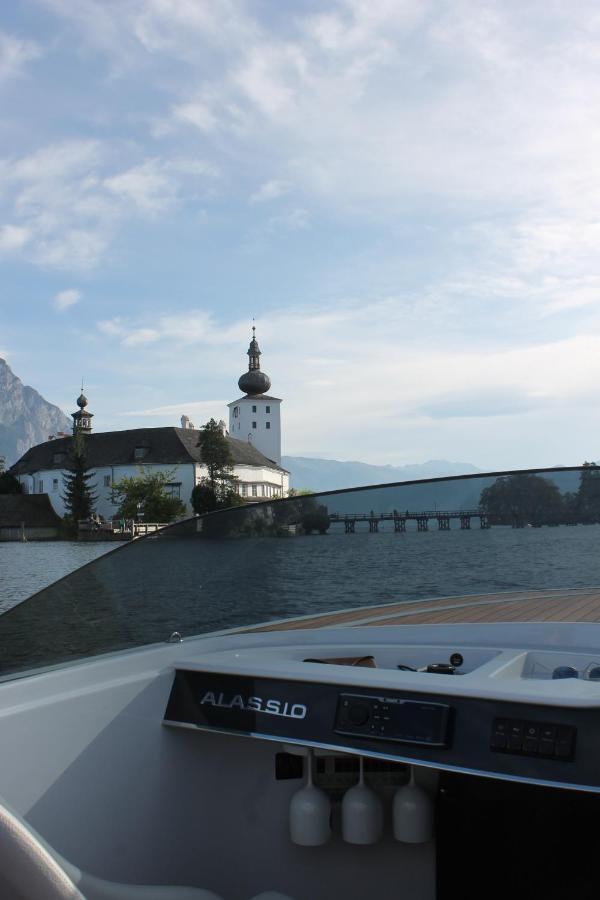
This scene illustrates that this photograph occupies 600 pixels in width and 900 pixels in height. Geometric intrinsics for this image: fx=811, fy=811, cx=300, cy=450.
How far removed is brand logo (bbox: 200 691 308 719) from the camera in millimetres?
1617

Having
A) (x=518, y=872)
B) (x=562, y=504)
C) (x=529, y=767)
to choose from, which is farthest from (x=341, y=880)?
(x=562, y=504)

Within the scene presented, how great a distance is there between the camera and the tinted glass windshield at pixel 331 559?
1926 millimetres

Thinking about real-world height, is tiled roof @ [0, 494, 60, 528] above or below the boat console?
above

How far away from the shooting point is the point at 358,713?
1541 mm

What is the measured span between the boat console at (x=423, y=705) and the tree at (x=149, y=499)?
61.5 metres

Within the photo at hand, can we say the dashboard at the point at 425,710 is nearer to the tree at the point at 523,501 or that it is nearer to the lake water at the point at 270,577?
the lake water at the point at 270,577

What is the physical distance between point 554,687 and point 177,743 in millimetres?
848

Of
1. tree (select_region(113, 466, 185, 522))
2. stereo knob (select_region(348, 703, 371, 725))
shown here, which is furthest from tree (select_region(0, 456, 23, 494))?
stereo knob (select_region(348, 703, 371, 725))

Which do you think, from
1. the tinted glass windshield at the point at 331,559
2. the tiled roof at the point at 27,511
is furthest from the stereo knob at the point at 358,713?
the tiled roof at the point at 27,511

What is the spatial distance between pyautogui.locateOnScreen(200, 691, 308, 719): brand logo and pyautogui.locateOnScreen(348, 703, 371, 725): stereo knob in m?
0.10

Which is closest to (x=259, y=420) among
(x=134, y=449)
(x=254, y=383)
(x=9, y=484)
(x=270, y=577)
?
(x=254, y=383)

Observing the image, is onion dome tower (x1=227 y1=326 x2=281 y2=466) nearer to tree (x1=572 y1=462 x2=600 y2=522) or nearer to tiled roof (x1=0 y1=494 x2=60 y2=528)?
tiled roof (x1=0 y1=494 x2=60 y2=528)

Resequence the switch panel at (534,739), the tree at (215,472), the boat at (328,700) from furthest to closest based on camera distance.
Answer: the tree at (215,472)
the boat at (328,700)
the switch panel at (534,739)

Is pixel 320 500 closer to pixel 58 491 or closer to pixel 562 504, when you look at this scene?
pixel 562 504
